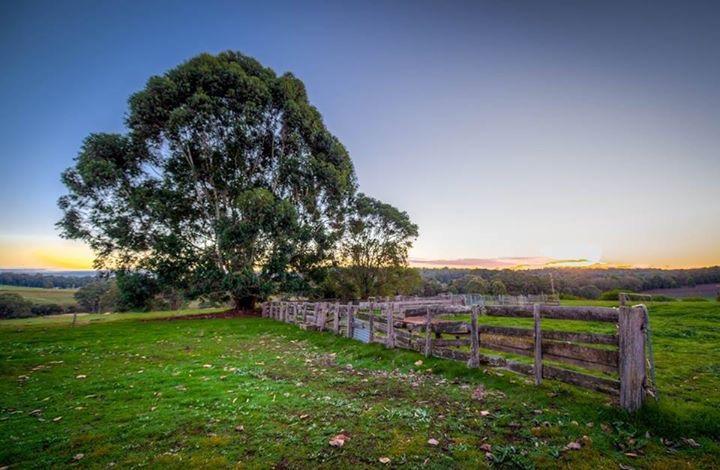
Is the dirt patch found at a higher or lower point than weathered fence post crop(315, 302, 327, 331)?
lower

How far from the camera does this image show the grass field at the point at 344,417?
3.95 m

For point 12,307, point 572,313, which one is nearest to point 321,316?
point 572,313

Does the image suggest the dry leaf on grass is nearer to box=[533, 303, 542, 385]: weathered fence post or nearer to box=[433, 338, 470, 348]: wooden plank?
box=[533, 303, 542, 385]: weathered fence post

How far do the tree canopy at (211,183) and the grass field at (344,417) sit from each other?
16.5m

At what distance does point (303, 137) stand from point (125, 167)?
15.3 m

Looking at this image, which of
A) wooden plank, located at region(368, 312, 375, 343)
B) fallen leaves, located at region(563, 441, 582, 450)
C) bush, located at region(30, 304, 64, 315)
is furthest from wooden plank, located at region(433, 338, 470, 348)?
bush, located at region(30, 304, 64, 315)

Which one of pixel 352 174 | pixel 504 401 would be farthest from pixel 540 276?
pixel 504 401

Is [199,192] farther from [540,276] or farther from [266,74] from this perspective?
[540,276]

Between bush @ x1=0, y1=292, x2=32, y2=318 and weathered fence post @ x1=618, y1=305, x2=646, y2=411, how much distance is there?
8467 cm

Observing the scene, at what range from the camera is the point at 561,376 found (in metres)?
5.89

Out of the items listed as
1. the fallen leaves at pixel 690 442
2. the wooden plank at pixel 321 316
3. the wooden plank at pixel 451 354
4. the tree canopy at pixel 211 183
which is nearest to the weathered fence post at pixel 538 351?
the wooden plank at pixel 451 354

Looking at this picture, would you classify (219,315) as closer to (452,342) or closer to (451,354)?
(452,342)

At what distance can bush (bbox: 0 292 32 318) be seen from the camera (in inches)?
2167

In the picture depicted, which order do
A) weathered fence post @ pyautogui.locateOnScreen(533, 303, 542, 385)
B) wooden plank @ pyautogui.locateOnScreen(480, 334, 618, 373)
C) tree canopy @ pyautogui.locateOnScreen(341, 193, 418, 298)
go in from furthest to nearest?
tree canopy @ pyautogui.locateOnScreen(341, 193, 418, 298) < weathered fence post @ pyautogui.locateOnScreen(533, 303, 542, 385) < wooden plank @ pyautogui.locateOnScreen(480, 334, 618, 373)
